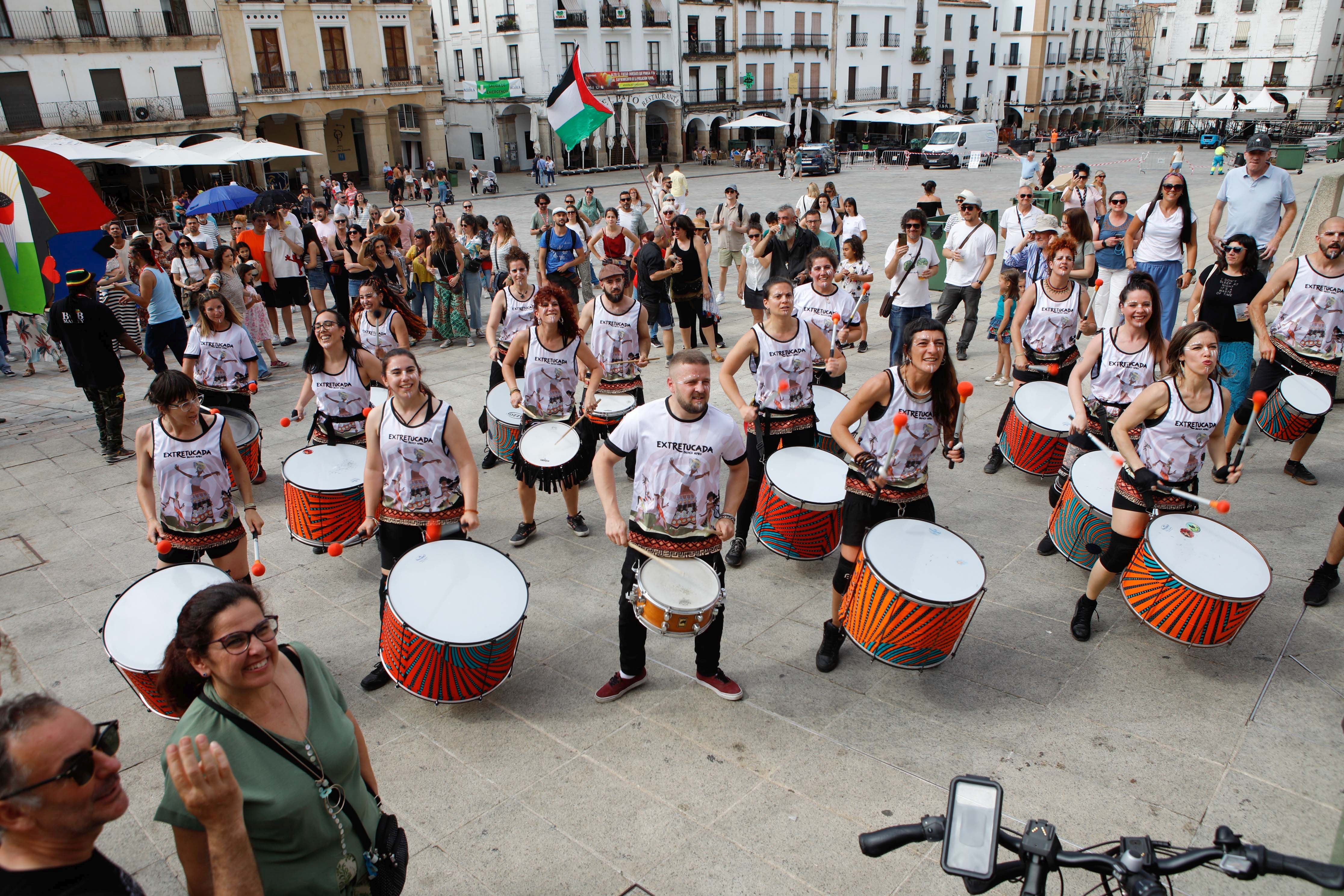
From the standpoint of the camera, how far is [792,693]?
4.56 m

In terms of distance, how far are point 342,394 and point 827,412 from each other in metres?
3.32

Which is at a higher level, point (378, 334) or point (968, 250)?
point (968, 250)

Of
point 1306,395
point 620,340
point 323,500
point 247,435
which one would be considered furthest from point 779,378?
point 247,435

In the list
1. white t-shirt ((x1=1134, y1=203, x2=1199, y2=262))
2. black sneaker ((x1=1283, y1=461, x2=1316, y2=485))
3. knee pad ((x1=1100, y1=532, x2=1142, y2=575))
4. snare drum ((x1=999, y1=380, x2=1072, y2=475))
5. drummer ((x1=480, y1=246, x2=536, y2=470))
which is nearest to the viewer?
knee pad ((x1=1100, y1=532, x2=1142, y2=575))

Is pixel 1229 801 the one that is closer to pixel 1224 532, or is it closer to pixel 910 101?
pixel 1224 532

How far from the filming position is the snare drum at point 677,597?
3.91 metres

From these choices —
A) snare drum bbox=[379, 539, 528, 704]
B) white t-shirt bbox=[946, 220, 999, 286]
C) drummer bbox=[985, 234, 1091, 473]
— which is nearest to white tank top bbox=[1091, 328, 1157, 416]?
drummer bbox=[985, 234, 1091, 473]

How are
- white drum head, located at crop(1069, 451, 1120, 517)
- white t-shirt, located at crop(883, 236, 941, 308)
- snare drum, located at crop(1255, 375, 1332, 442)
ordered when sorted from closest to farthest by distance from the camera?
white drum head, located at crop(1069, 451, 1120, 517)
snare drum, located at crop(1255, 375, 1332, 442)
white t-shirt, located at crop(883, 236, 941, 308)

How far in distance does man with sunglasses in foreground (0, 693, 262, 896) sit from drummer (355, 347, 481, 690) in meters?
2.48

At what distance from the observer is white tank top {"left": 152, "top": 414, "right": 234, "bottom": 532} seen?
4562 millimetres

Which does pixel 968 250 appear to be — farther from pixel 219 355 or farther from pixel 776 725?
pixel 219 355

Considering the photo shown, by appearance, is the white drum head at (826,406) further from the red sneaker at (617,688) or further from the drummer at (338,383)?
the drummer at (338,383)

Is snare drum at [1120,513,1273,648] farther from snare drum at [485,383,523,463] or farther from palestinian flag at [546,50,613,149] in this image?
palestinian flag at [546,50,613,149]

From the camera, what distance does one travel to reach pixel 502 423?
6.75 m
